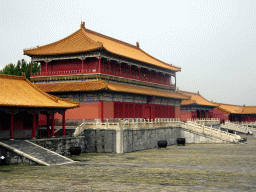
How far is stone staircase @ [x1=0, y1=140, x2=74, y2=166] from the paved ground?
42.2 inches

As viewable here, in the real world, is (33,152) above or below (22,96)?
below

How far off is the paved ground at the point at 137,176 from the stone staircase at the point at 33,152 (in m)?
1.07

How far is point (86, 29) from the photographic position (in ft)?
151

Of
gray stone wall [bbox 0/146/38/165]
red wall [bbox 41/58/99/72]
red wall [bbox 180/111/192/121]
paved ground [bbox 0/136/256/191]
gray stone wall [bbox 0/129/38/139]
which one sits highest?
red wall [bbox 41/58/99/72]

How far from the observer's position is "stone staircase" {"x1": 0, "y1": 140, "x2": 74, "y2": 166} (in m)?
24.7

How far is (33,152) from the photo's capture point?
25766 mm

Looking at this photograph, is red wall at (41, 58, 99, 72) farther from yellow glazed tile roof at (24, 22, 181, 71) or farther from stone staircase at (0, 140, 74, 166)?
stone staircase at (0, 140, 74, 166)

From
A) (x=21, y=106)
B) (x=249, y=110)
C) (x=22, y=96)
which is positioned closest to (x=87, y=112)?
(x=22, y=96)

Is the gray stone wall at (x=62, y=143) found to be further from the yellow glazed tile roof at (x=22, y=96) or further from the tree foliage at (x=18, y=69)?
the tree foliage at (x=18, y=69)

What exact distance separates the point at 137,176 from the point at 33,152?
9.45 m

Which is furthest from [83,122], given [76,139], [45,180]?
[45,180]

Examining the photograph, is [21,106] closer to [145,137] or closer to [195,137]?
[145,137]

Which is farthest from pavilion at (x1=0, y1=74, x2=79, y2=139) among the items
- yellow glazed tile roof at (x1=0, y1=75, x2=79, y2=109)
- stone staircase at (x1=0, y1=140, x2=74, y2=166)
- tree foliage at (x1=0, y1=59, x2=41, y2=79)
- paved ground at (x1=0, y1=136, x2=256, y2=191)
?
tree foliage at (x1=0, y1=59, x2=41, y2=79)

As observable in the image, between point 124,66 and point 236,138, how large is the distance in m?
15.9
